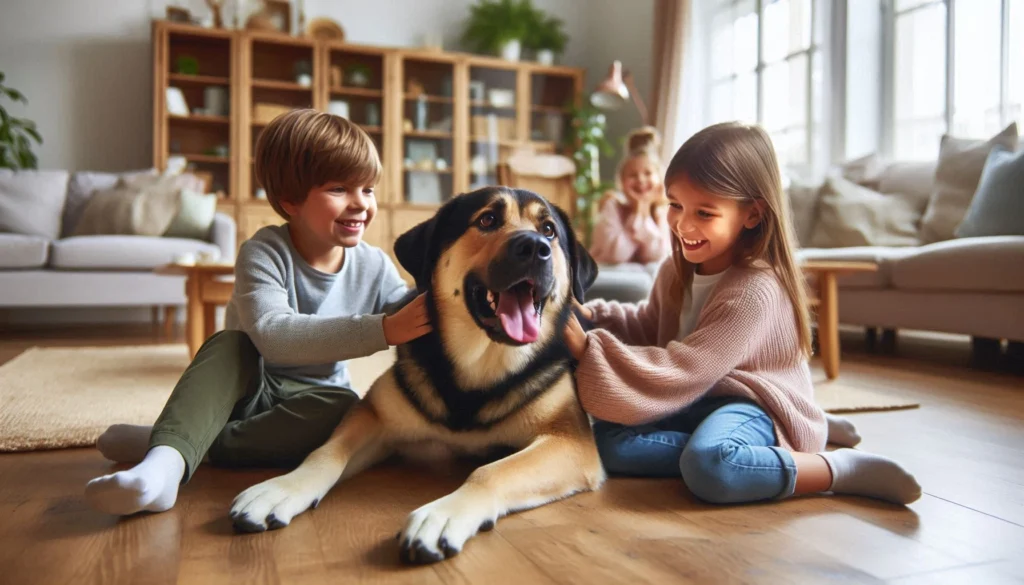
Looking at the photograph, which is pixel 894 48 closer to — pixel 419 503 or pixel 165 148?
pixel 419 503

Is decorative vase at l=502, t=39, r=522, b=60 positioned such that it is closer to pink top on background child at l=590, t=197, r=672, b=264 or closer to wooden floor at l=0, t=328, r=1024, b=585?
pink top on background child at l=590, t=197, r=672, b=264

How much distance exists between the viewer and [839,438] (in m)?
1.90

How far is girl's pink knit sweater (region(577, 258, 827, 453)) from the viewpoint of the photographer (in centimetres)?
150

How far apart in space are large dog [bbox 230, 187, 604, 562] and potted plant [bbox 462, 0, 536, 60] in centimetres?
595

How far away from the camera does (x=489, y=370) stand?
4.88 feet

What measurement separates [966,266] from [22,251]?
17.0 feet

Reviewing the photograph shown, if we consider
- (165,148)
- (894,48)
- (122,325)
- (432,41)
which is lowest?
(122,325)

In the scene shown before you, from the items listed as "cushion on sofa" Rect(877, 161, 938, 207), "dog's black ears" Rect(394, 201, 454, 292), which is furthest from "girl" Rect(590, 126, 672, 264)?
"dog's black ears" Rect(394, 201, 454, 292)

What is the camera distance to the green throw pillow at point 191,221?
5.10m

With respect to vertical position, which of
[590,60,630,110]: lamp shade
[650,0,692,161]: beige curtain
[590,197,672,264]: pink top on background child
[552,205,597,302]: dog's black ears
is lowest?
[552,205,597,302]: dog's black ears

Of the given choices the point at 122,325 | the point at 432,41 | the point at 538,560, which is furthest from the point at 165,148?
the point at 538,560

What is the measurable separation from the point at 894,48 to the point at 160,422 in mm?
5318

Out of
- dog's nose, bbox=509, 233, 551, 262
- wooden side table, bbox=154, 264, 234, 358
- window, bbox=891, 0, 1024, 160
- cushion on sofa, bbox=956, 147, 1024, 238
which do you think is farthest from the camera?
window, bbox=891, 0, 1024, 160

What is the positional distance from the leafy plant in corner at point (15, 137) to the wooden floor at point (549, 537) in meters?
4.83
